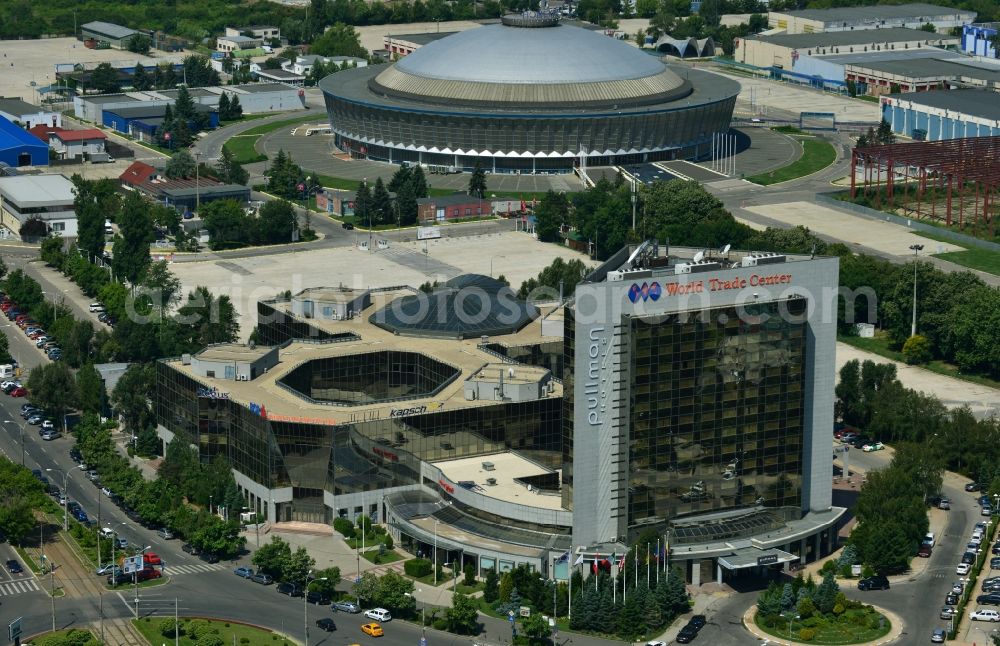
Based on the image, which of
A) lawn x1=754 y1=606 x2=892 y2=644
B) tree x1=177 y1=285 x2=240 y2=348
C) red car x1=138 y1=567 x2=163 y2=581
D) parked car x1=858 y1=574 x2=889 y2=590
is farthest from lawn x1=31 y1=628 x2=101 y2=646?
tree x1=177 y1=285 x2=240 y2=348

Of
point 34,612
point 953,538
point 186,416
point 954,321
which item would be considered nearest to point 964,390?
point 954,321

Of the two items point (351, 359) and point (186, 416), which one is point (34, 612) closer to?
point (186, 416)

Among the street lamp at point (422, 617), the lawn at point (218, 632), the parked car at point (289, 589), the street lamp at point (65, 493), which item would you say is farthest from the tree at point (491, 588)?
the street lamp at point (65, 493)

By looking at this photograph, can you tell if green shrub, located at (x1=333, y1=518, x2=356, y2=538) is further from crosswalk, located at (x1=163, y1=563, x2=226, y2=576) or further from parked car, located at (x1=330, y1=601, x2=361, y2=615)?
parked car, located at (x1=330, y1=601, x2=361, y2=615)

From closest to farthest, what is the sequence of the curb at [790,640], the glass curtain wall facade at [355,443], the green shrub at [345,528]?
the curb at [790,640] → the green shrub at [345,528] → the glass curtain wall facade at [355,443]

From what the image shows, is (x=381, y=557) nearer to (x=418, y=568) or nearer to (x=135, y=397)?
(x=418, y=568)

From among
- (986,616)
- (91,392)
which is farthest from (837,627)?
(91,392)

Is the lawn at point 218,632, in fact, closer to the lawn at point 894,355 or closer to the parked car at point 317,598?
the parked car at point 317,598
